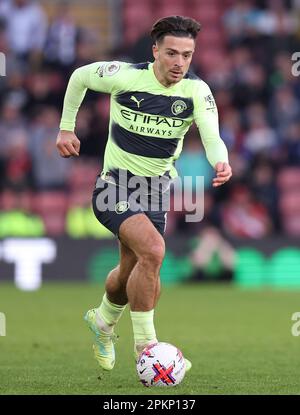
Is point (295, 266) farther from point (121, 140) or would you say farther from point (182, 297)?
point (121, 140)

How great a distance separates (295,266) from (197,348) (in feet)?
24.0

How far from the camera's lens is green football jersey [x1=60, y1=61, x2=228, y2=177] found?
25.9 ft

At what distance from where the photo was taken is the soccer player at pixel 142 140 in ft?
24.9

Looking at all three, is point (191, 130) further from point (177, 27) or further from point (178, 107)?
point (177, 27)

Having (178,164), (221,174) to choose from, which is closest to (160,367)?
(221,174)

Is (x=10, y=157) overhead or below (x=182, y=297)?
overhead

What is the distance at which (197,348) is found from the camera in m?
9.73

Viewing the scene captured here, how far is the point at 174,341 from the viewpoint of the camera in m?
10.2

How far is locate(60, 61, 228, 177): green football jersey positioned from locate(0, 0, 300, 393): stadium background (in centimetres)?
632

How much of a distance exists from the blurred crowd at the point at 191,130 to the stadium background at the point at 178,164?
0.02 metres

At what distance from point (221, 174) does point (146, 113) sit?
0.94 meters

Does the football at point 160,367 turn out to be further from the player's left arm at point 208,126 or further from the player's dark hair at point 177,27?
the player's dark hair at point 177,27

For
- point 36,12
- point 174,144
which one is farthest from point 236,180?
point 174,144
